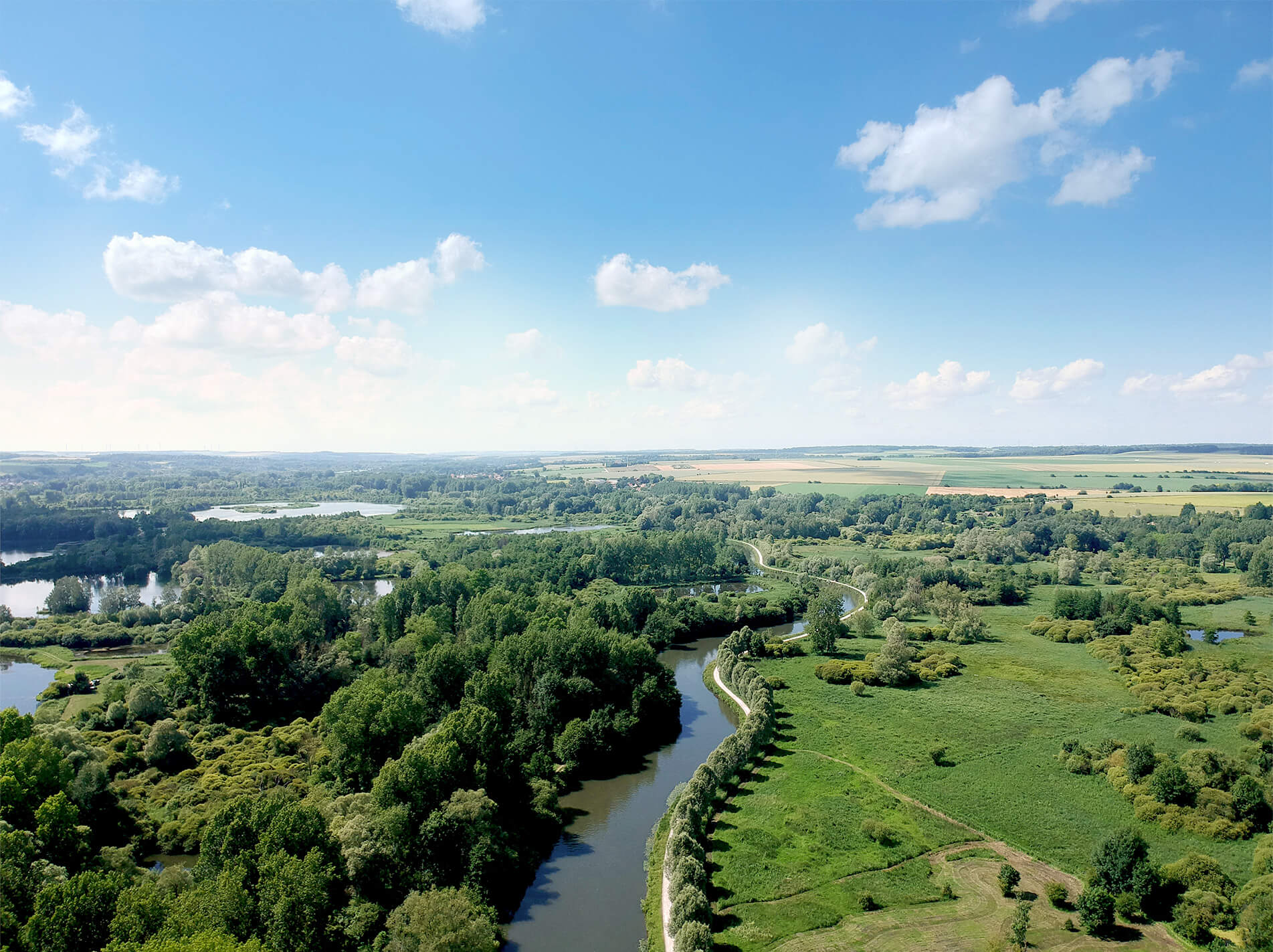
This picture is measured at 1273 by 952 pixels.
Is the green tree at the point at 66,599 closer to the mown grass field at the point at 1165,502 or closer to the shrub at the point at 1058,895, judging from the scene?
the shrub at the point at 1058,895

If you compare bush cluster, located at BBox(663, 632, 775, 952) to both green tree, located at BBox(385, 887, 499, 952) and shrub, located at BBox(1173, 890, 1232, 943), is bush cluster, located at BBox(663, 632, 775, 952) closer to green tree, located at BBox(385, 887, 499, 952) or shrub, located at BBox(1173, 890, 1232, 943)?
green tree, located at BBox(385, 887, 499, 952)

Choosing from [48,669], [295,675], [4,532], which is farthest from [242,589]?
[4,532]

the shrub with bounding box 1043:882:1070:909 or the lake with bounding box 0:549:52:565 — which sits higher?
the lake with bounding box 0:549:52:565

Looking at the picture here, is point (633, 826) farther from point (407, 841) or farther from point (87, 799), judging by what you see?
point (87, 799)

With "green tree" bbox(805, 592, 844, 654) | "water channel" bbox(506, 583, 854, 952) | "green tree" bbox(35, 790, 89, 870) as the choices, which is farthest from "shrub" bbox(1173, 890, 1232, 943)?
"green tree" bbox(35, 790, 89, 870)

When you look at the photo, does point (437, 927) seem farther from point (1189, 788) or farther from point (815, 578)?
point (815, 578)

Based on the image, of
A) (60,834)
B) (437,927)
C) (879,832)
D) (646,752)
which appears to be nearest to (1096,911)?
(879,832)

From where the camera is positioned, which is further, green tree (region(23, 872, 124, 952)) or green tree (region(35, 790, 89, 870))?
green tree (region(35, 790, 89, 870))
